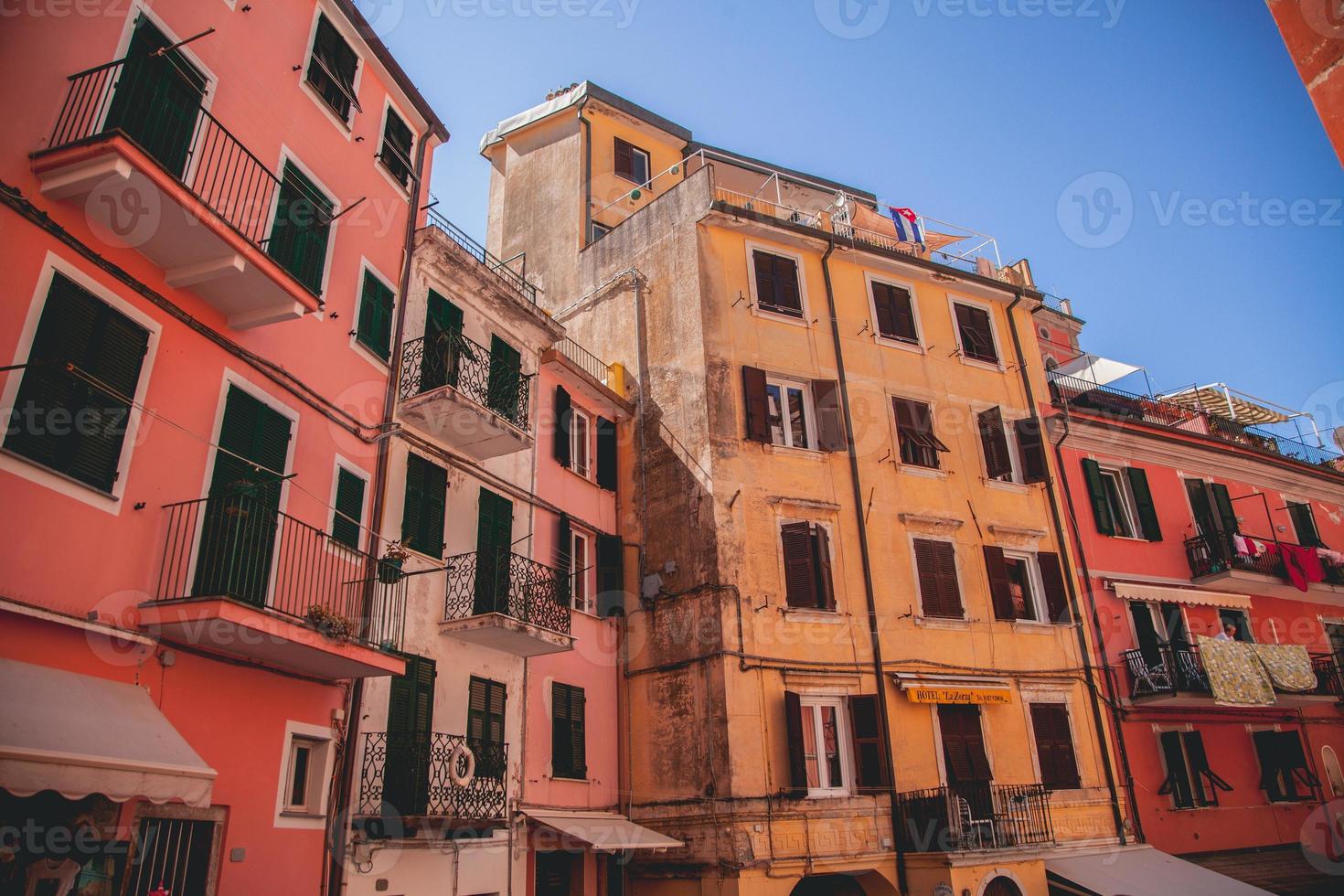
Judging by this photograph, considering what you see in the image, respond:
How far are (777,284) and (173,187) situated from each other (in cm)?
1419

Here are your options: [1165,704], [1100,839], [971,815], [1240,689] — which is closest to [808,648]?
[971,815]

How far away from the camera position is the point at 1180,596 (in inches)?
907

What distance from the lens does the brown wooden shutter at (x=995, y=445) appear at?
21719 millimetres

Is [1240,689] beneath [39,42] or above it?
beneath

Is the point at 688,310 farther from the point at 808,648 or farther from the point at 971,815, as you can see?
the point at 971,815

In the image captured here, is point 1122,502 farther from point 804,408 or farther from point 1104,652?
point 804,408

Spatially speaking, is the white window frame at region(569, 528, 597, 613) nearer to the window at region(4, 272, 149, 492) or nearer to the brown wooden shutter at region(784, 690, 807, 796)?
the brown wooden shutter at region(784, 690, 807, 796)

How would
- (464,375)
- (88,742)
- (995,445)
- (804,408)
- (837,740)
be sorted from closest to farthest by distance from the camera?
(88,742)
(464,375)
(837,740)
(804,408)
(995,445)

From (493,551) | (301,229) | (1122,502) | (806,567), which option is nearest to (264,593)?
(301,229)

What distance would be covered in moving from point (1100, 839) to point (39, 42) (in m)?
22.0

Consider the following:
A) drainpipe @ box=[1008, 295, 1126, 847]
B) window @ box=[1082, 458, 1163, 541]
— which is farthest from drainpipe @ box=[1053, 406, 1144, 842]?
window @ box=[1082, 458, 1163, 541]

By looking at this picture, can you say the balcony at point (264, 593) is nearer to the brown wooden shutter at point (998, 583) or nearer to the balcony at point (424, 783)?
the balcony at point (424, 783)

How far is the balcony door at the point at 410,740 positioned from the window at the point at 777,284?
37.4 feet

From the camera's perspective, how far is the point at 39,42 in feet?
31.4
